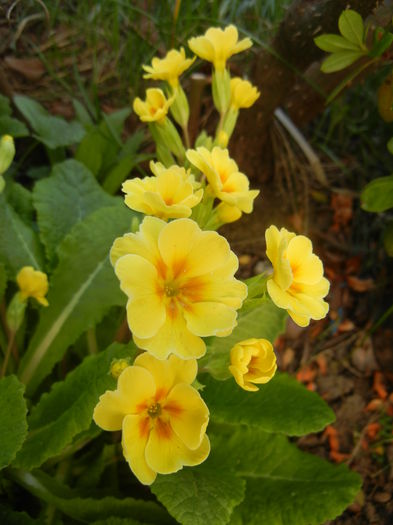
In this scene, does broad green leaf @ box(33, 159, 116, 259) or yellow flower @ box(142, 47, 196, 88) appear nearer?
Result: yellow flower @ box(142, 47, 196, 88)

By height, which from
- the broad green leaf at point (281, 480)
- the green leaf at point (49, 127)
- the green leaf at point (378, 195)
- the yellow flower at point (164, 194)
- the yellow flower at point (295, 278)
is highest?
the yellow flower at point (164, 194)

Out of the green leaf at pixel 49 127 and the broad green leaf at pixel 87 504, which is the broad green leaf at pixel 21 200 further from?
the broad green leaf at pixel 87 504

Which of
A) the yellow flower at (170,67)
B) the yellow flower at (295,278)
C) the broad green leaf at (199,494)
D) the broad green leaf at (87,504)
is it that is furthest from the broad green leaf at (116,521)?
the yellow flower at (170,67)

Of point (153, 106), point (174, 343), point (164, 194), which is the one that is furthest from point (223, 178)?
point (174, 343)

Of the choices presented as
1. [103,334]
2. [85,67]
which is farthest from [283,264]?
[85,67]

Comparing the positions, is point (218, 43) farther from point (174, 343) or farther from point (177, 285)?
point (174, 343)

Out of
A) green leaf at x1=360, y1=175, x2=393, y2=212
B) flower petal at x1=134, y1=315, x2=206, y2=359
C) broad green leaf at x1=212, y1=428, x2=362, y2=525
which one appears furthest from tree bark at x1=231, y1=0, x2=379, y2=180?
flower petal at x1=134, y1=315, x2=206, y2=359

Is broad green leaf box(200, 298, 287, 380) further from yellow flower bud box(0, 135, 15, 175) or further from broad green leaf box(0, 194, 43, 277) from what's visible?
yellow flower bud box(0, 135, 15, 175)
